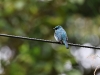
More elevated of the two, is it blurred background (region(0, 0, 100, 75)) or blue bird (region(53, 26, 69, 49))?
blurred background (region(0, 0, 100, 75))

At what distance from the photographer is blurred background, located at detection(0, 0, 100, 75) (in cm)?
870

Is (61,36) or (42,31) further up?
(42,31)

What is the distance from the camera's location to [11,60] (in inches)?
364

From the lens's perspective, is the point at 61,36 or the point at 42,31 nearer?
the point at 61,36

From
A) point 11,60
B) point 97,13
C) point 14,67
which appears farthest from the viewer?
point 97,13

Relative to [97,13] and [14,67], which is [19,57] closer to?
[14,67]

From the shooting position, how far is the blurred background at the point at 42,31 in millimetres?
8695

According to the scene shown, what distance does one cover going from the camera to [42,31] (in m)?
9.43

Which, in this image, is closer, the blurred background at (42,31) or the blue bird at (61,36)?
the blue bird at (61,36)

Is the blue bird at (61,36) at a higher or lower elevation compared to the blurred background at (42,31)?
lower

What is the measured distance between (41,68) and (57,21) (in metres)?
1.03

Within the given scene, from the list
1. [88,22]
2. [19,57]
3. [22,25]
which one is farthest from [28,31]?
[88,22]

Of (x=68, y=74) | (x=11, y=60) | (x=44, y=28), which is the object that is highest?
(x=44, y=28)

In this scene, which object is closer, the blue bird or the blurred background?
the blue bird
